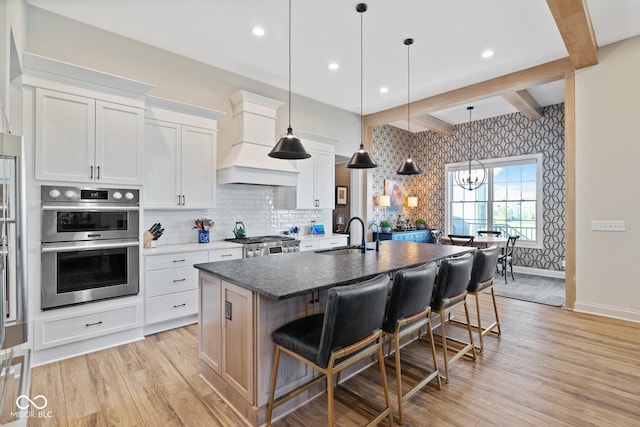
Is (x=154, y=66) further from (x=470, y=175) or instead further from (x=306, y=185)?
(x=470, y=175)

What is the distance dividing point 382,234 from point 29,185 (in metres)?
5.69

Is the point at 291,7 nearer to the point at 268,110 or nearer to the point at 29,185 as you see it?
the point at 268,110

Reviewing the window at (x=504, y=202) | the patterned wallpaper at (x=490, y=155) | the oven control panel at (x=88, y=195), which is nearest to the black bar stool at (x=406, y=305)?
the oven control panel at (x=88, y=195)

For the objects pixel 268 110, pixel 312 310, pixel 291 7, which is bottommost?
pixel 312 310

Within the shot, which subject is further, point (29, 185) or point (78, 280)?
point (78, 280)

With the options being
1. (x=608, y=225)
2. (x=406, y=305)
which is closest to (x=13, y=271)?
(x=406, y=305)

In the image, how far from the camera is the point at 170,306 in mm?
3473

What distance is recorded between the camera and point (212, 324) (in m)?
2.34

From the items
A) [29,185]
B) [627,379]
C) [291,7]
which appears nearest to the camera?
[627,379]

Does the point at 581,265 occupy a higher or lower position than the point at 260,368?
higher

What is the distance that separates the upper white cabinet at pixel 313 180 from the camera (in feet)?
16.9

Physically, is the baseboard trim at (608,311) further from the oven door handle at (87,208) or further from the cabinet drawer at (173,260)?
the oven door handle at (87,208)

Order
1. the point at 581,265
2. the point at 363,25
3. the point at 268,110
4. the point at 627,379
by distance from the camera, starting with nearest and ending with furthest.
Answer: the point at 627,379, the point at 363,25, the point at 581,265, the point at 268,110

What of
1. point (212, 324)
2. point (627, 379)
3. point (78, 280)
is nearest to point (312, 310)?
point (212, 324)
